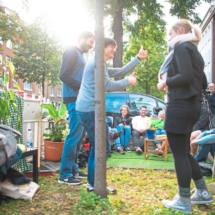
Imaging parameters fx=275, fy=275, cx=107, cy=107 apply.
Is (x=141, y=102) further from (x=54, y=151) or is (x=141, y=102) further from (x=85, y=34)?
(x=85, y=34)

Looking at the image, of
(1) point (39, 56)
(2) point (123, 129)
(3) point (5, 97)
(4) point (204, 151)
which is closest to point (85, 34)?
(3) point (5, 97)

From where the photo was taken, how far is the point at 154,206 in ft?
9.95

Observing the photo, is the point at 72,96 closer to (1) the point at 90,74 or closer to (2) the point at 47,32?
(1) the point at 90,74

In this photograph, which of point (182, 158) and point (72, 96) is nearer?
point (182, 158)

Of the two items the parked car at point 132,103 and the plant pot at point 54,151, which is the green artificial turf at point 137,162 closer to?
the plant pot at point 54,151

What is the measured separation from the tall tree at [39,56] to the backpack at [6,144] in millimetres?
24249

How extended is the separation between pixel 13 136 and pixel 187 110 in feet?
6.26

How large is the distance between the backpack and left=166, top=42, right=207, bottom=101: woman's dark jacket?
1.75 meters

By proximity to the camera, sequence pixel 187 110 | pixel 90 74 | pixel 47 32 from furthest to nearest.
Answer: pixel 47 32 → pixel 90 74 → pixel 187 110

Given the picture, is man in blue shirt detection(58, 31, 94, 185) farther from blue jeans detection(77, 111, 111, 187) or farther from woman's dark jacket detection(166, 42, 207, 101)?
woman's dark jacket detection(166, 42, 207, 101)

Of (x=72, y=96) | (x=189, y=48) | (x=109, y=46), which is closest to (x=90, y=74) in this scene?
(x=109, y=46)

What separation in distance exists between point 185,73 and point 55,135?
11.5 ft

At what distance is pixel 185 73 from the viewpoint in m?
2.63

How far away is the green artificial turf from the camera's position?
575 centimetres
